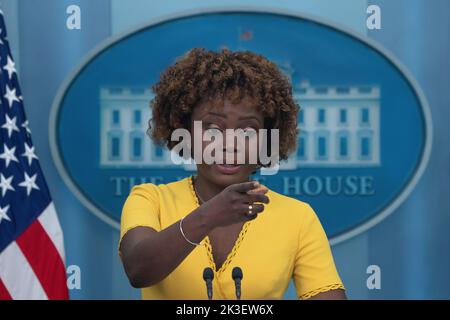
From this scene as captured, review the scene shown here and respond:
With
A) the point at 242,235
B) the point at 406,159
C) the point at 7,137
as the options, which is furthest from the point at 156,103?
the point at 406,159

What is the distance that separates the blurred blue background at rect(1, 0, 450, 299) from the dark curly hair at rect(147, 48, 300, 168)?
3.96 feet

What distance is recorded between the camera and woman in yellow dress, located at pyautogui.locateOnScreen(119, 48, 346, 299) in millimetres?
1252

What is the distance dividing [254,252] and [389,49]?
5.07 ft

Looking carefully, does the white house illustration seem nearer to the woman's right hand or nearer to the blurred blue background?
the blurred blue background

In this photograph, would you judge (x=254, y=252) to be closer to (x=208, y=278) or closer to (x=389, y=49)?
(x=208, y=278)

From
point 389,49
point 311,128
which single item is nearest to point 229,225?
point 311,128

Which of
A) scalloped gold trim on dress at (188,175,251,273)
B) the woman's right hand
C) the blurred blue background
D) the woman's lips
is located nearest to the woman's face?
the woman's lips

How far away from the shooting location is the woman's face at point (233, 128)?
127 centimetres

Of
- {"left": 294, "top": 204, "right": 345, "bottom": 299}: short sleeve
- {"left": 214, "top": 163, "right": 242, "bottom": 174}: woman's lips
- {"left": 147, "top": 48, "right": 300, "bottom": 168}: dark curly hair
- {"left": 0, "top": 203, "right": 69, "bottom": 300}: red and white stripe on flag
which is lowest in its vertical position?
{"left": 0, "top": 203, "right": 69, "bottom": 300}: red and white stripe on flag

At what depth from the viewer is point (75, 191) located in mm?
2590

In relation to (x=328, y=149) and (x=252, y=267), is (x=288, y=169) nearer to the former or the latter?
(x=328, y=149)

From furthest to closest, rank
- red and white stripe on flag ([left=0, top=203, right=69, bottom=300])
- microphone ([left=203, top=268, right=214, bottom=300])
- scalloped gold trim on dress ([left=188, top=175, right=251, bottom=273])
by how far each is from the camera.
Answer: red and white stripe on flag ([left=0, top=203, right=69, bottom=300]), scalloped gold trim on dress ([left=188, top=175, right=251, bottom=273]), microphone ([left=203, top=268, right=214, bottom=300])

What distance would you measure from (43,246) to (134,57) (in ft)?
2.57

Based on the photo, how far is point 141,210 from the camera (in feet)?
4.18
